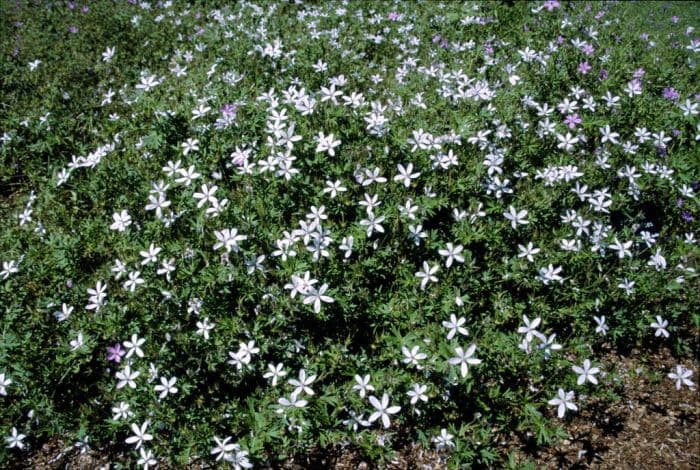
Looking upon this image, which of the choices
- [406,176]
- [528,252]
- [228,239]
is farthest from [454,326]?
[228,239]

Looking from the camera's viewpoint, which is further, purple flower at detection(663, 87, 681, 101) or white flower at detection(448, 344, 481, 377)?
purple flower at detection(663, 87, 681, 101)

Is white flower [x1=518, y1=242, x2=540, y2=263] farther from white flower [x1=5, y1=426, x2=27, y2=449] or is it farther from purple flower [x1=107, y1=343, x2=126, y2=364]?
white flower [x1=5, y1=426, x2=27, y2=449]

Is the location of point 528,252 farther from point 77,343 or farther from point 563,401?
point 77,343

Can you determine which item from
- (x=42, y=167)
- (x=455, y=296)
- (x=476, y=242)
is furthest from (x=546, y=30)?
(x=42, y=167)

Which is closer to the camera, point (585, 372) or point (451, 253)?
point (585, 372)

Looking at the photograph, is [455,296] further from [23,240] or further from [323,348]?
[23,240]

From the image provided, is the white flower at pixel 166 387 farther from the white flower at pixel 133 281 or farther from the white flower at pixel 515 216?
the white flower at pixel 515 216

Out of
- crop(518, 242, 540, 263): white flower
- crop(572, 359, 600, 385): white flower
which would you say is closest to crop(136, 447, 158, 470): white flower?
crop(572, 359, 600, 385): white flower

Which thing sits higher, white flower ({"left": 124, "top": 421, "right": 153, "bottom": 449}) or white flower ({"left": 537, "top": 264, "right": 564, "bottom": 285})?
white flower ({"left": 537, "top": 264, "right": 564, "bottom": 285})
